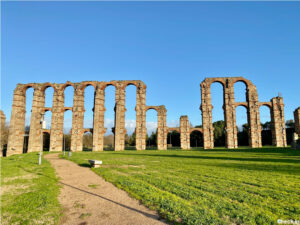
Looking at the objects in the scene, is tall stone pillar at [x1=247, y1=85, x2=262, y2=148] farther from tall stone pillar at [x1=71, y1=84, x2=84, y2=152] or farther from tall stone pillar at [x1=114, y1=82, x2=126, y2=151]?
tall stone pillar at [x1=71, y1=84, x2=84, y2=152]

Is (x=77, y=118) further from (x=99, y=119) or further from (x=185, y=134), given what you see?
(x=185, y=134)

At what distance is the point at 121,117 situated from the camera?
31953 millimetres

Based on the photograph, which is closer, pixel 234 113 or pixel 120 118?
pixel 234 113

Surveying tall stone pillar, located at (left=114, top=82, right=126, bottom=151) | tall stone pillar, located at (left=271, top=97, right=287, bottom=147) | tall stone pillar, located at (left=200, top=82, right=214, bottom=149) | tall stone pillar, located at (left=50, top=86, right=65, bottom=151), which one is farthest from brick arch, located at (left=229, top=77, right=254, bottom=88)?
tall stone pillar, located at (left=50, top=86, right=65, bottom=151)

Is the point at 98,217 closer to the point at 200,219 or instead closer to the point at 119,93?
the point at 200,219

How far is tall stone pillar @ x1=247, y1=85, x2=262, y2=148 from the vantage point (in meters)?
29.5

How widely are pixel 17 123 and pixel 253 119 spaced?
138 feet

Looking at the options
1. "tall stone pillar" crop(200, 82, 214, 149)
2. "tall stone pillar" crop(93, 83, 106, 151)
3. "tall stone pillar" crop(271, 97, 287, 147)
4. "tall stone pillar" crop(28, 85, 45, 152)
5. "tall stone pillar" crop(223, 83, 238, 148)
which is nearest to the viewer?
"tall stone pillar" crop(223, 83, 238, 148)

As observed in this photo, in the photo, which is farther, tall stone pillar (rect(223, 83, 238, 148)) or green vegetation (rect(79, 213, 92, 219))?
tall stone pillar (rect(223, 83, 238, 148))

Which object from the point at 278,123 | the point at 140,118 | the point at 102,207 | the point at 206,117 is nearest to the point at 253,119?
the point at 278,123

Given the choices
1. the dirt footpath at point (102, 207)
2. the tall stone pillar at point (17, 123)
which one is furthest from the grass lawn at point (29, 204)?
the tall stone pillar at point (17, 123)

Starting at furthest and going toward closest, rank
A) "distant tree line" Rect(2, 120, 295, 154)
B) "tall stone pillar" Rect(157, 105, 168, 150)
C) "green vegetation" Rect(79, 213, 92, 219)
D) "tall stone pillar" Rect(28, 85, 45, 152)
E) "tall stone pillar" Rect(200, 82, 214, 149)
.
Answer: "distant tree line" Rect(2, 120, 295, 154) < "tall stone pillar" Rect(157, 105, 168, 150) < "tall stone pillar" Rect(28, 85, 45, 152) < "tall stone pillar" Rect(200, 82, 214, 149) < "green vegetation" Rect(79, 213, 92, 219)

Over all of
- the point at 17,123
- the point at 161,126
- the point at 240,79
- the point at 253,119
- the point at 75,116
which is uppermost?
the point at 240,79

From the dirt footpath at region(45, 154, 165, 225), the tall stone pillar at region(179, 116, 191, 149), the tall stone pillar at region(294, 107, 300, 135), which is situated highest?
the tall stone pillar at region(294, 107, 300, 135)
